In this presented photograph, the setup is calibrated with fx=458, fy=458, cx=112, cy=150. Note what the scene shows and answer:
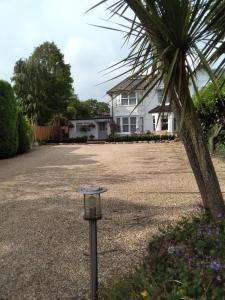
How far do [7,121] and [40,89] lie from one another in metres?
29.5

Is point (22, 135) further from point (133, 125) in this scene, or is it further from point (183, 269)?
point (133, 125)

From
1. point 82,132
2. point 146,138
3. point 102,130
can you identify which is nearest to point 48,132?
point 82,132

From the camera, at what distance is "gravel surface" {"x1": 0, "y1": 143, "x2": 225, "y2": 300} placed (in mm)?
4402

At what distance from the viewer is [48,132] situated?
40438mm

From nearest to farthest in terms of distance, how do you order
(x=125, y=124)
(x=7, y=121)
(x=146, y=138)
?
(x=7, y=121) → (x=146, y=138) → (x=125, y=124)

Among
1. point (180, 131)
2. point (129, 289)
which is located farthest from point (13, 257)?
point (180, 131)

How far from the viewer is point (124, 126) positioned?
146ft

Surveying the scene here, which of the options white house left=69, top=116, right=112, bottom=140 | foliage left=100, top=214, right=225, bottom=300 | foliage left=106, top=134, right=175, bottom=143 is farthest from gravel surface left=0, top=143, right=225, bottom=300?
white house left=69, top=116, right=112, bottom=140

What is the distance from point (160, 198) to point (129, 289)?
4687mm

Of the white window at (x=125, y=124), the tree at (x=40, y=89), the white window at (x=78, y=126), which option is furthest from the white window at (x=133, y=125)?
the tree at (x=40, y=89)

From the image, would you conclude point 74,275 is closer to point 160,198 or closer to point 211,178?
point 211,178

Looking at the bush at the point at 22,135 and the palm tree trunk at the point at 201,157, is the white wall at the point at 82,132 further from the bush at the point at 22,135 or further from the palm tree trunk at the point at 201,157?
the palm tree trunk at the point at 201,157

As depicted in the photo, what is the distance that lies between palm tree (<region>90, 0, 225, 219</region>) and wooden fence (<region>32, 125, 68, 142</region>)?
30.8m

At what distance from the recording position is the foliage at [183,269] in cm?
279
